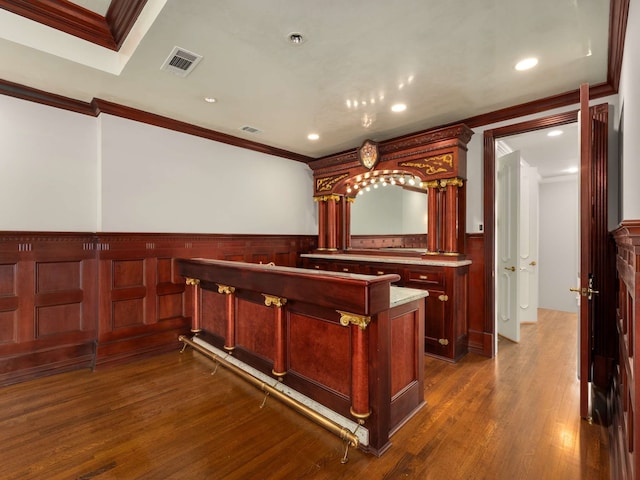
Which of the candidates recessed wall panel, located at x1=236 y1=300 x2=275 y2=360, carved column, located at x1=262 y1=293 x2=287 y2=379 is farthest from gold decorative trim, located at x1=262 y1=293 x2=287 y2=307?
recessed wall panel, located at x1=236 y1=300 x2=275 y2=360

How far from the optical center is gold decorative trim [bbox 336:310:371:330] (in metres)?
1.81

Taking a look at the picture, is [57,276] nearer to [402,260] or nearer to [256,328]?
[256,328]

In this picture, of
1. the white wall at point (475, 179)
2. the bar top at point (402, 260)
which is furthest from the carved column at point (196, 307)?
the white wall at point (475, 179)

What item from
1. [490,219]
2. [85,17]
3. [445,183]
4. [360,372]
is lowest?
[360,372]

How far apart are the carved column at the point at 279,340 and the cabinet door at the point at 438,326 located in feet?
5.92

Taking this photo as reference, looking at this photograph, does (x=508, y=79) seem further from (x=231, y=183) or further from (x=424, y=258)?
(x=231, y=183)

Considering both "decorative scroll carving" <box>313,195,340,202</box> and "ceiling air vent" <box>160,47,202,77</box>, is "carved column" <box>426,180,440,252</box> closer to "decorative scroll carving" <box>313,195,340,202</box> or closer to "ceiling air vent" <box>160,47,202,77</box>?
A: "decorative scroll carving" <box>313,195,340,202</box>

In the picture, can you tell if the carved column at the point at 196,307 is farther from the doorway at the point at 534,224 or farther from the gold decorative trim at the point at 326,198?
the doorway at the point at 534,224

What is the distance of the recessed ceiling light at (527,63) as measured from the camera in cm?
236

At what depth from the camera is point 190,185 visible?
3.80 meters

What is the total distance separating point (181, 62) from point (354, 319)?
2.35 m

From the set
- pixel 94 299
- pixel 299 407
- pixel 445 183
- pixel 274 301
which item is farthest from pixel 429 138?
pixel 94 299

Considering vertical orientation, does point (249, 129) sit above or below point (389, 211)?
above

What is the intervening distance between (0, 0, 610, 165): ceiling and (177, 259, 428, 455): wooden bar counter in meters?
1.61
